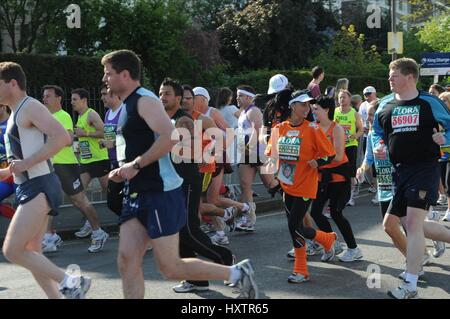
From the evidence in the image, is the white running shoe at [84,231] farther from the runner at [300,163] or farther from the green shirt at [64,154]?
the runner at [300,163]

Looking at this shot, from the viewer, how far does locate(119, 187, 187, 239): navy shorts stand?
15.7 ft

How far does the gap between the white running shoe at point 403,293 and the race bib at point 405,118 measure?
1.33 metres

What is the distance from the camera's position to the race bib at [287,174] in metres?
6.85

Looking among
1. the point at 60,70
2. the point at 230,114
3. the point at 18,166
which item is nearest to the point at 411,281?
the point at 18,166

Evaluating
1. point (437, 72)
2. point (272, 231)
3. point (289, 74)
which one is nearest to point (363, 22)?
point (289, 74)

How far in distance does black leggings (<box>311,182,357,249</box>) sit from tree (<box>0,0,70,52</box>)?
23012 mm

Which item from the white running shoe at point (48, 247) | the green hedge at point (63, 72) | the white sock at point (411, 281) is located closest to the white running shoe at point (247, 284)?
the white sock at point (411, 281)

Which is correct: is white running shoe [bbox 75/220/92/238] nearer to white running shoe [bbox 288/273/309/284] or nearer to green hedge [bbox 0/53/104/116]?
white running shoe [bbox 288/273/309/284]

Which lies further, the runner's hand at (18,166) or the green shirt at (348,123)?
the green shirt at (348,123)

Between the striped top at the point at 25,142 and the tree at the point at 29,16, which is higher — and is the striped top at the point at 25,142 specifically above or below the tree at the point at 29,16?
below

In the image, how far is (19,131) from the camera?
17.6ft

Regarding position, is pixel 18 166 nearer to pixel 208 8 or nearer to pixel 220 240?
pixel 220 240

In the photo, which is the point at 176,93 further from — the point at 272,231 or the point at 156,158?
the point at 272,231
